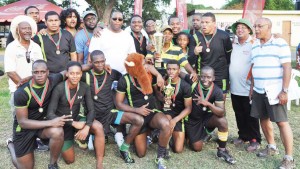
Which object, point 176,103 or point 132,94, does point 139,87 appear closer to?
point 132,94

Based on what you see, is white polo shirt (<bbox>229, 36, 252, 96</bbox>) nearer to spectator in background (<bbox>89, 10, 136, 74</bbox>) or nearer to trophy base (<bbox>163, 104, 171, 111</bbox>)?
trophy base (<bbox>163, 104, 171, 111</bbox>)

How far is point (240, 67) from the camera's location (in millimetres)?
5156

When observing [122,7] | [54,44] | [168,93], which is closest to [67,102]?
[54,44]

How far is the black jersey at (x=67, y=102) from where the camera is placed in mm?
4246

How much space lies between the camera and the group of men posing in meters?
4.27

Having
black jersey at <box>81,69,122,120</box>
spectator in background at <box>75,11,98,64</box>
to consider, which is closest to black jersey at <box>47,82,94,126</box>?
black jersey at <box>81,69,122,120</box>

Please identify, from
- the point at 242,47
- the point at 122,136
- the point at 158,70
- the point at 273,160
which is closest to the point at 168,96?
the point at 158,70

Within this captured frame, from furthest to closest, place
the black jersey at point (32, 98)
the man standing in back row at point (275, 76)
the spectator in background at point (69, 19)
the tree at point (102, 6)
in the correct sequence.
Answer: the tree at point (102, 6)
the spectator in background at point (69, 19)
the man standing in back row at point (275, 76)
the black jersey at point (32, 98)

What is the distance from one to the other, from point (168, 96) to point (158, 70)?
52cm

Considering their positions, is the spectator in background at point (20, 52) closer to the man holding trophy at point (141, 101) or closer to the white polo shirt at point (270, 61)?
the man holding trophy at point (141, 101)

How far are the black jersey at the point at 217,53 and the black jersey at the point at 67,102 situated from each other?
6.36 ft

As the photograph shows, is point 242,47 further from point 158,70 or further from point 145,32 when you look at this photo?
Answer: point 145,32

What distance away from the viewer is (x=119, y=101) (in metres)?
4.89

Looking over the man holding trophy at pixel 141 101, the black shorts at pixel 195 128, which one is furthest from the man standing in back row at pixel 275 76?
the man holding trophy at pixel 141 101
